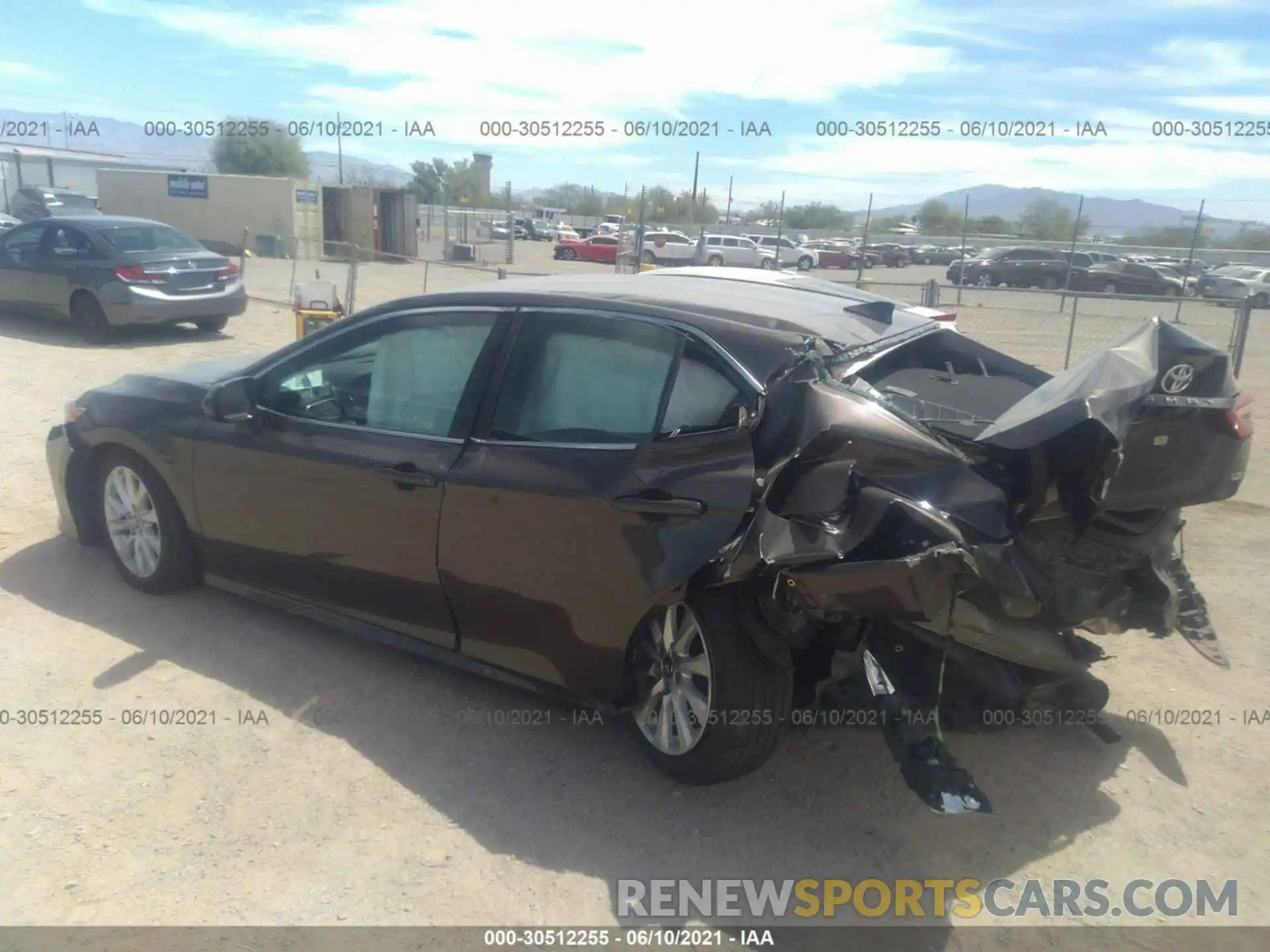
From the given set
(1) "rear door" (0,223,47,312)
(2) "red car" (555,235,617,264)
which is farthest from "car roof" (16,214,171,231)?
(2) "red car" (555,235,617,264)

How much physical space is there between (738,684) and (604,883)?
2.47ft

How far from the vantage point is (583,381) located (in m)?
3.78

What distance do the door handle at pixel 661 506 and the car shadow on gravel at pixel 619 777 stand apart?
3.45ft

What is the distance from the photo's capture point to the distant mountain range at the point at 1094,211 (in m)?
30.4

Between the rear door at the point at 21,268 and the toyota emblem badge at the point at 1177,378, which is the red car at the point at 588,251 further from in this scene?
the toyota emblem badge at the point at 1177,378

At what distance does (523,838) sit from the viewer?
3359 millimetres

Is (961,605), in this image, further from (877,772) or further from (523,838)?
(523,838)

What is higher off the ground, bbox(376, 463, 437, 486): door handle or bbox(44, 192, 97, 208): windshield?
bbox(44, 192, 97, 208): windshield

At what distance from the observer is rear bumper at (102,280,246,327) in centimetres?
1238

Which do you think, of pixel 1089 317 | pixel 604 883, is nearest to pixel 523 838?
pixel 604 883

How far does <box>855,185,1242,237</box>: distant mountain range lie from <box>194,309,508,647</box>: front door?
21.5 meters

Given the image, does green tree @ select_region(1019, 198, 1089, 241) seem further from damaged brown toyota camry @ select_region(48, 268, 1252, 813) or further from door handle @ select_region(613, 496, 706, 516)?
door handle @ select_region(613, 496, 706, 516)

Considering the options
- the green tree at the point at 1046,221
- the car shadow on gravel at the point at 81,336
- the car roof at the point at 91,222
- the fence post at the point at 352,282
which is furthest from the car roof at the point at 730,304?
the green tree at the point at 1046,221

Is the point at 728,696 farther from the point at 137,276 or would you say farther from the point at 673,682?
the point at 137,276
